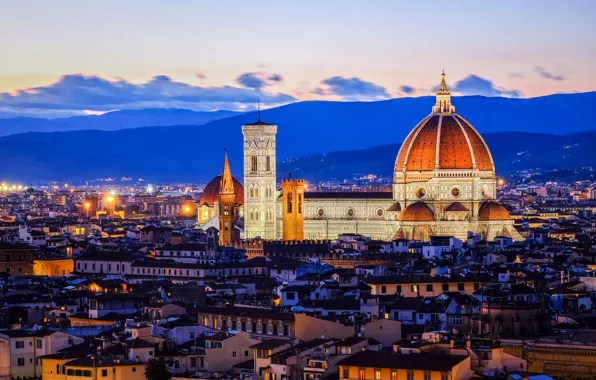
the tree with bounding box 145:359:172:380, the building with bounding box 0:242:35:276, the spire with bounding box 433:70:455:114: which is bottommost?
the tree with bounding box 145:359:172:380

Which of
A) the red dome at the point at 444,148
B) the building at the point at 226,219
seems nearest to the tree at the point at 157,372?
the building at the point at 226,219

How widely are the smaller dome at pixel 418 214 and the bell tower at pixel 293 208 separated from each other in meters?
8.80

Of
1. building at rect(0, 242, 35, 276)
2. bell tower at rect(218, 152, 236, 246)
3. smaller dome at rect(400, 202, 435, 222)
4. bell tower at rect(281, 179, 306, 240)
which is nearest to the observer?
building at rect(0, 242, 35, 276)

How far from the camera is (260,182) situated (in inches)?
5566

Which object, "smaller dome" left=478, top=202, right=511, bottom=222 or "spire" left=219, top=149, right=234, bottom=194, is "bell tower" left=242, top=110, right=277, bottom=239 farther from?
"smaller dome" left=478, top=202, right=511, bottom=222

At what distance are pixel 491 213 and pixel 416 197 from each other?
7419mm

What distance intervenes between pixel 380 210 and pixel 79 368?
89.2 metres

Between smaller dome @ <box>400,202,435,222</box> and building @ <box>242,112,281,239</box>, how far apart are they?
1175 centimetres

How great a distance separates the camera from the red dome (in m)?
137

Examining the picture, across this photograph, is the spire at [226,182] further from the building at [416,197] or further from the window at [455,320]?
the window at [455,320]

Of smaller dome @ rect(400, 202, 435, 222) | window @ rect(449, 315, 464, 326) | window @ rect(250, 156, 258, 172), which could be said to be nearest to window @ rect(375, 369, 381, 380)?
window @ rect(449, 315, 464, 326)

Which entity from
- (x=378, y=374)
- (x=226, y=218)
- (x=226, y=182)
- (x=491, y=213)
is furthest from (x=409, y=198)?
(x=378, y=374)

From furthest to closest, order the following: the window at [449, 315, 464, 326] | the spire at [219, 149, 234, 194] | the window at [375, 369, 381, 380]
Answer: the spire at [219, 149, 234, 194] → the window at [449, 315, 464, 326] → the window at [375, 369, 381, 380]

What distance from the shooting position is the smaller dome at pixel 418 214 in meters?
132
